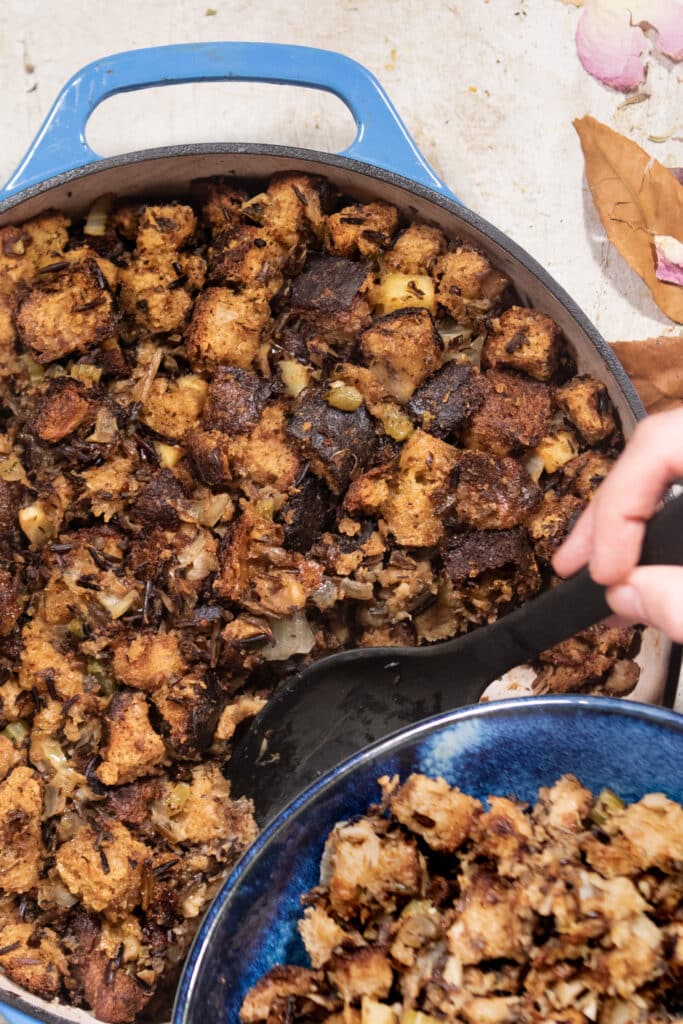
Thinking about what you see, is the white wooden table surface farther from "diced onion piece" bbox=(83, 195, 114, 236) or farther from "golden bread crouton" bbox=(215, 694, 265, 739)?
"golden bread crouton" bbox=(215, 694, 265, 739)

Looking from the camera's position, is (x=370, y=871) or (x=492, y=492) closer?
(x=370, y=871)

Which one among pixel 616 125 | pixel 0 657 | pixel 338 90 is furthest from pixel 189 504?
pixel 616 125

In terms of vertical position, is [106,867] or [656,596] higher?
[656,596]

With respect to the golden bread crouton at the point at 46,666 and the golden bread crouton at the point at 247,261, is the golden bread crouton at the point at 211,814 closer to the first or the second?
the golden bread crouton at the point at 46,666

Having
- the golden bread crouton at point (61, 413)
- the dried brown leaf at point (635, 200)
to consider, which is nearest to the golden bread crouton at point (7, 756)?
the golden bread crouton at point (61, 413)

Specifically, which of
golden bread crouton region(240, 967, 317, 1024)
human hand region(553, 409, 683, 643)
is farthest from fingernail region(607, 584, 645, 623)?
golden bread crouton region(240, 967, 317, 1024)

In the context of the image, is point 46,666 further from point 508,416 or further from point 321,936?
point 508,416

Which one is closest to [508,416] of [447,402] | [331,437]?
[447,402]
